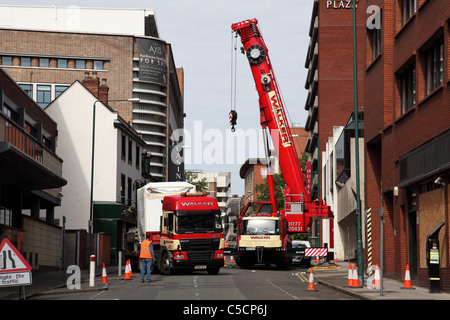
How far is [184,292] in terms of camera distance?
873 inches

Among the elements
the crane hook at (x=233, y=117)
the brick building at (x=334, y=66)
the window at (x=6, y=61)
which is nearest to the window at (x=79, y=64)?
the window at (x=6, y=61)

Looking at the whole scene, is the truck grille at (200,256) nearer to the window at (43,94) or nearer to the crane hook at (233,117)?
the crane hook at (233,117)

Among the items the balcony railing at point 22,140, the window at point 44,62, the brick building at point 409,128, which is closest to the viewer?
the brick building at point 409,128

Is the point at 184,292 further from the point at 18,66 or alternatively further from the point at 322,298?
the point at 18,66

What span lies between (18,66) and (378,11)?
7598 cm

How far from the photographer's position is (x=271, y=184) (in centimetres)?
3859

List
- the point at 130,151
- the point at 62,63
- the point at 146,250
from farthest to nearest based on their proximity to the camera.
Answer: the point at 62,63 → the point at 130,151 → the point at 146,250

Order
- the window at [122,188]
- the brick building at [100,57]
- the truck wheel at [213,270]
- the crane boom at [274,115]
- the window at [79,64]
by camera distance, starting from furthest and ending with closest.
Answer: the window at [79,64] < the brick building at [100,57] < the window at [122,188] < the crane boom at [274,115] < the truck wheel at [213,270]

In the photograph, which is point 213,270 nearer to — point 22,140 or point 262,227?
point 262,227

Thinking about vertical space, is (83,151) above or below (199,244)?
above

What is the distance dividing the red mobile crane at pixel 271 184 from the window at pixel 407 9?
10642 mm

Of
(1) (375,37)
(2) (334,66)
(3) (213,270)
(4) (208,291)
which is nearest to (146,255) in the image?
(3) (213,270)

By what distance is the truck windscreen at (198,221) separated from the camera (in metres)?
31.7

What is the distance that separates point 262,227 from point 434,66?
15.5 meters
